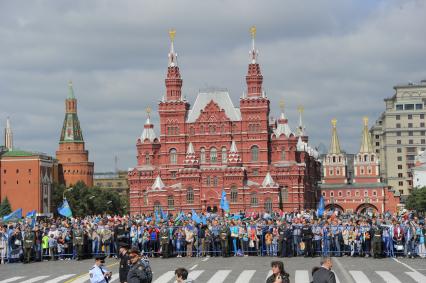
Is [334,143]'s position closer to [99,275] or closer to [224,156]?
[224,156]

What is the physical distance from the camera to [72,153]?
528 ft

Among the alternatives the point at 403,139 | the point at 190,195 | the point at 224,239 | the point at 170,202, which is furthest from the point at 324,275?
the point at 403,139

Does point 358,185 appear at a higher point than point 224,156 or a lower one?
lower

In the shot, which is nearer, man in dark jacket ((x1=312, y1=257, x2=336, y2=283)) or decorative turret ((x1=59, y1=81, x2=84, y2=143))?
man in dark jacket ((x1=312, y1=257, x2=336, y2=283))

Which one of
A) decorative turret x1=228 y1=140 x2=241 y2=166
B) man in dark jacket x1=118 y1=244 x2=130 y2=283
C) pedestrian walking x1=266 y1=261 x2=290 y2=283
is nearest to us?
pedestrian walking x1=266 y1=261 x2=290 y2=283

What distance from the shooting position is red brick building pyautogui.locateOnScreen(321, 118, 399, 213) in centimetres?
15975

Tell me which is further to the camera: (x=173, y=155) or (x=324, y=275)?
(x=173, y=155)

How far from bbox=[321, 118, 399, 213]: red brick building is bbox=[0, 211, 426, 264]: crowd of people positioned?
12308 cm

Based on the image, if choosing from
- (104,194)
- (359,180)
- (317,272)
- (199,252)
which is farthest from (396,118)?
(317,272)

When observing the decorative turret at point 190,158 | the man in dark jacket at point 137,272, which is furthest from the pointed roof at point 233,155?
the man in dark jacket at point 137,272

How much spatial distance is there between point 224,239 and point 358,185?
13100 centimetres

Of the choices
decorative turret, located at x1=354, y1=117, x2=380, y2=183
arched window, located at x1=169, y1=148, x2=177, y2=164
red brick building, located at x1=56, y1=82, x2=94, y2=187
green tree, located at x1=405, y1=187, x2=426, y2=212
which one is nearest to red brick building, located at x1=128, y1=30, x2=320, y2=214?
arched window, located at x1=169, y1=148, x2=177, y2=164

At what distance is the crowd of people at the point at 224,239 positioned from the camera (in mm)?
33281

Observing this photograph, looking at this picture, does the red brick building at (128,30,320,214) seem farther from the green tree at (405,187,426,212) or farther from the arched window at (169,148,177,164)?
the green tree at (405,187,426,212)
